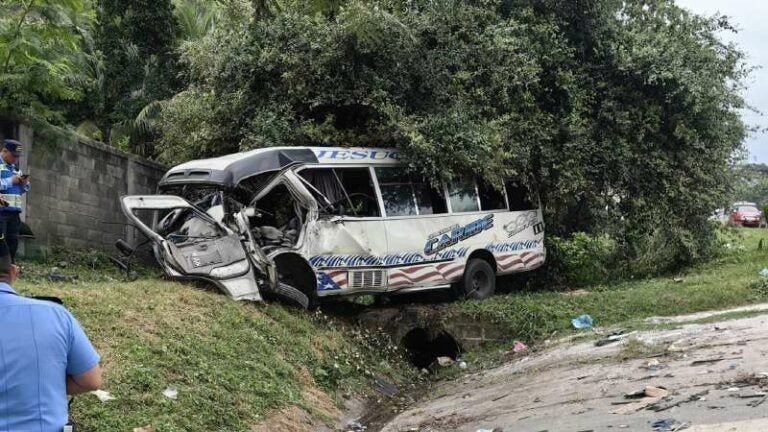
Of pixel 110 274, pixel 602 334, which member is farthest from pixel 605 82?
pixel 110 274

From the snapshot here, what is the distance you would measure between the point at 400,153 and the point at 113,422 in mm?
6208

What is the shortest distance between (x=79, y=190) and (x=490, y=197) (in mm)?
6298

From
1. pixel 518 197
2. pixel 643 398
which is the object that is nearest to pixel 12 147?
pixel 643 398

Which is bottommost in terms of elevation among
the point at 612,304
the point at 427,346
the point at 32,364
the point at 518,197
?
the point at 427,346

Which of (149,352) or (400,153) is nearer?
(149,352)

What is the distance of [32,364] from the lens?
2.70 metres

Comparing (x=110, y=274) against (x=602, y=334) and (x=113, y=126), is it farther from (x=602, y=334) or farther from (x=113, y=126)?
(x=113, y=126)

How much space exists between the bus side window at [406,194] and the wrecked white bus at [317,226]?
2 cm

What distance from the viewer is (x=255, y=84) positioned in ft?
37.6

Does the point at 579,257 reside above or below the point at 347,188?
below

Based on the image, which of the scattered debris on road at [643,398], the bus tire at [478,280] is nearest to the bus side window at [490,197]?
the bus tire at [478,280]

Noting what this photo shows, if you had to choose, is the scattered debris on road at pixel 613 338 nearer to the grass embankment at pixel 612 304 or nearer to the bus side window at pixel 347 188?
the grass embankment at pixel 612 304

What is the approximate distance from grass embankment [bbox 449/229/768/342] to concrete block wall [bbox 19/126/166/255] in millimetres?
5488

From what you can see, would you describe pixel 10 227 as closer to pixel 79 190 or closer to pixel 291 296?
pixel 79 190
